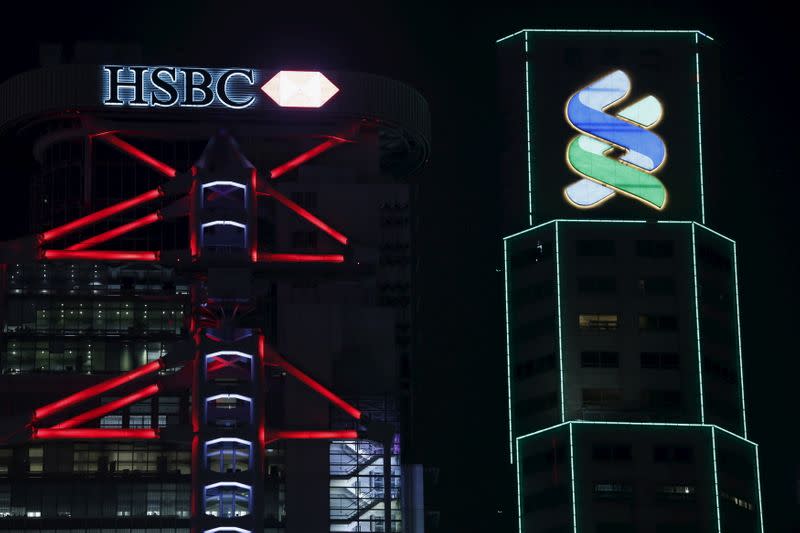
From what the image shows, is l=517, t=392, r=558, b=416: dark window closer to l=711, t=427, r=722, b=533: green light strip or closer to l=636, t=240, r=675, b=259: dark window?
l=711, t=427, r=722, b=533: green light strip

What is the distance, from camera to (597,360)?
177 meters

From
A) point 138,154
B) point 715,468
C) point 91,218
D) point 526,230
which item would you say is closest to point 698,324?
point 715,468

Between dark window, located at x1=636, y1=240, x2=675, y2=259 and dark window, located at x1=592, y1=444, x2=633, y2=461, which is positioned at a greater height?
dark window, located at x1=636, y1=240, x2=675, y2=259

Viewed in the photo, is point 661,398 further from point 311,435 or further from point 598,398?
point 311,435

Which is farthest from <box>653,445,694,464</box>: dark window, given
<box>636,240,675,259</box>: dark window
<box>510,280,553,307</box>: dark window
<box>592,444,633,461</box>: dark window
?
<box>636,240,675,259</box>: dark window

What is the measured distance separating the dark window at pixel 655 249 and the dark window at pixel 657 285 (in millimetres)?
2048

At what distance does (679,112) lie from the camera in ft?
608

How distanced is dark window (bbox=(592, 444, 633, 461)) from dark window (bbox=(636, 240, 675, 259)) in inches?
695

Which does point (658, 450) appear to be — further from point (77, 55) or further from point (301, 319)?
point (77, 55)

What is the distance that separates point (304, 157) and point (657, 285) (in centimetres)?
4076

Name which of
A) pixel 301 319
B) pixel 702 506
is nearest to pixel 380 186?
pixel 301 319

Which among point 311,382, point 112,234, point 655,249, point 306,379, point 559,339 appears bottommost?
point 311,382

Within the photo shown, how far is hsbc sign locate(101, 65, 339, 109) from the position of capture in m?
150

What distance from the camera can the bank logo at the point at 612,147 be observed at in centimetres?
18162
